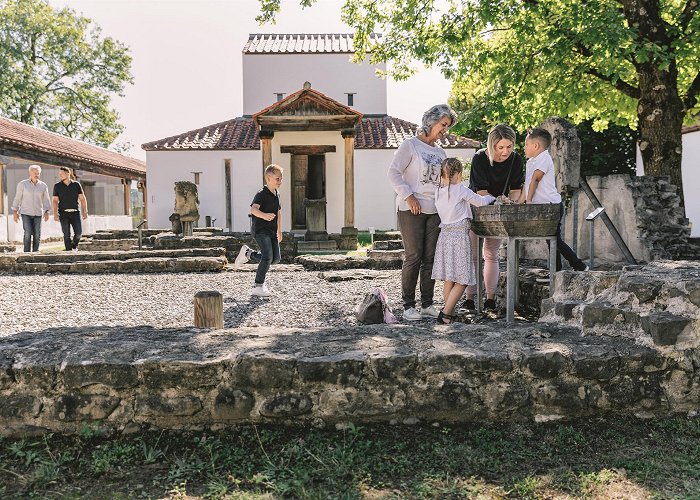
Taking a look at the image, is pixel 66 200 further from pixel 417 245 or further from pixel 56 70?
pixel 56 70

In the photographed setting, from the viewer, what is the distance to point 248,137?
22281 mm

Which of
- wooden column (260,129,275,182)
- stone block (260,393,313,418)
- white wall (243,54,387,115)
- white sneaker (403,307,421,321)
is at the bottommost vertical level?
stone block (260,393,313,418)

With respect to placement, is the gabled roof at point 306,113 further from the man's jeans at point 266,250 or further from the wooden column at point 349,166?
the man's jeans at point 266,250

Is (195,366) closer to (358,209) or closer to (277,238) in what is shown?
(277,238)

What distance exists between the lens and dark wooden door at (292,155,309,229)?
21000 millimetres

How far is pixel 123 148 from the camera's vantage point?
134 feet

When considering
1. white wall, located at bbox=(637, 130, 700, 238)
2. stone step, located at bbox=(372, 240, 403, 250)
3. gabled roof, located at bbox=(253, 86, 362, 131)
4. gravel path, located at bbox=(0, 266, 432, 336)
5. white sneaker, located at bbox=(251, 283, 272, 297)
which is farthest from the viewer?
gabled roof, located at bbox=(253, 86, 362, 131)

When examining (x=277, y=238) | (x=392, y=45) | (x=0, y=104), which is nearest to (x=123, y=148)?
Answer: (x=0, y=104)

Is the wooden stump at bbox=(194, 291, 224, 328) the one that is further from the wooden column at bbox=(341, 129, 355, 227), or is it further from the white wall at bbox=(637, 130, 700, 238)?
the white wall at bbox=(637, 130, 700, 238)

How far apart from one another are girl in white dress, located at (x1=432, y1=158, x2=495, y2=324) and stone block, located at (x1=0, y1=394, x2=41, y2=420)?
2.76m

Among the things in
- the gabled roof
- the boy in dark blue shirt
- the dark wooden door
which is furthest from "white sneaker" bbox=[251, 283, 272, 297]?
the dark wooden door

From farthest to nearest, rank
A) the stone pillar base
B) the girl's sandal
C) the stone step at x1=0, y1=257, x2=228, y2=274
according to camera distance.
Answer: the stone pillar base
the stone step at x1=0, y1=257, x2=228, y2=274
the girl's sandal

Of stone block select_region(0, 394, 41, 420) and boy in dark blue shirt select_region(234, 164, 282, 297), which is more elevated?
boy in dark blue shirt select_region(234, 164, 282, 297)

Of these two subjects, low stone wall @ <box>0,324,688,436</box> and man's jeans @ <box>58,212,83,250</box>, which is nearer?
low stone wall @ <box>0,324,688,436</box>
